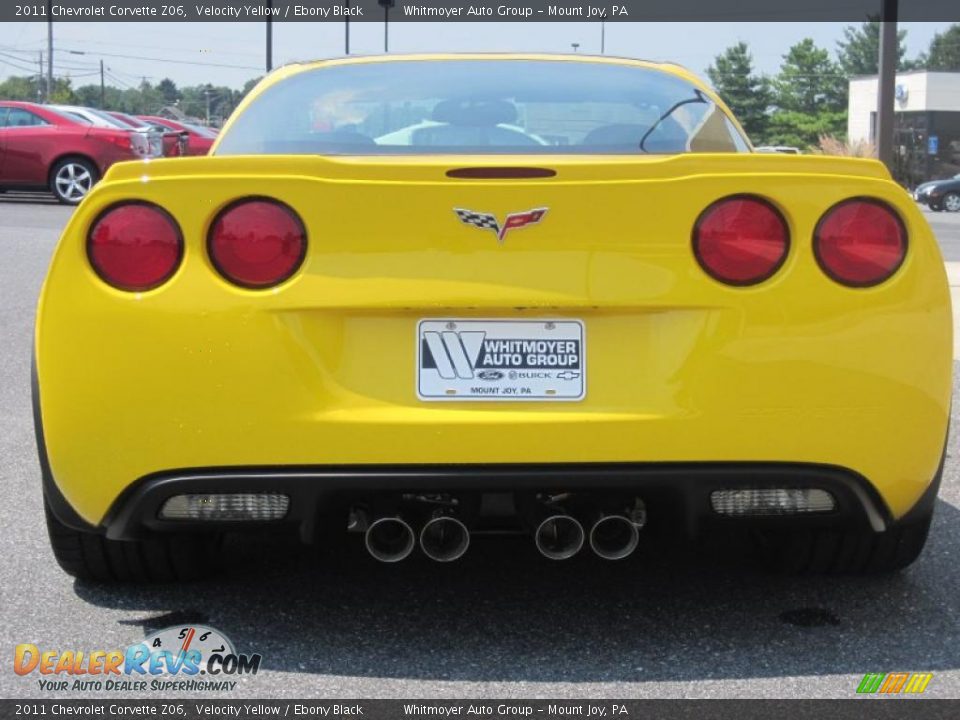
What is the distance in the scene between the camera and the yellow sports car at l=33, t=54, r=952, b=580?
3.02m

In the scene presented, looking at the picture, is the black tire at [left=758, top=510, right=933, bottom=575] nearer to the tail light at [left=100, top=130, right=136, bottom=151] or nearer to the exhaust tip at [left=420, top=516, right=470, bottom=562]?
the exhaust tip at [left=420, top=516, right=470, bottom=562]

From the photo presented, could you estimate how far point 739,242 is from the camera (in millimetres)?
3068

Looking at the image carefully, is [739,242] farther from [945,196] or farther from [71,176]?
[945,196]

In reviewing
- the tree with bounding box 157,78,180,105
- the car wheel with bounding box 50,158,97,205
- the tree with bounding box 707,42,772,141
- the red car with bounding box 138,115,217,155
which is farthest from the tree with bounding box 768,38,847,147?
the car wheel with bounding box 50,158,97,205

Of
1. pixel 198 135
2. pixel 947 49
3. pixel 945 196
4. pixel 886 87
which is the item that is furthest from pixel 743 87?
pixel 886 87

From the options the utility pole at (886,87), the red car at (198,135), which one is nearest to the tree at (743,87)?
the red car at (198,135)

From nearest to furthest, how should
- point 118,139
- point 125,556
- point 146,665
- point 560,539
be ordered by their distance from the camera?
point 146,665 < point 560,539 < point 125,556 < point 118,139

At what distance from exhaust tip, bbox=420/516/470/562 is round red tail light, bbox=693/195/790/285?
83 cm

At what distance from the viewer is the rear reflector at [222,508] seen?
3145 mm

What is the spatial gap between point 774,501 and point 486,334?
738 millimetres

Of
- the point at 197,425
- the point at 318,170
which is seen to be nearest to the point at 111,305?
the point at 197,425

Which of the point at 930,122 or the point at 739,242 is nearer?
the point at 739,242

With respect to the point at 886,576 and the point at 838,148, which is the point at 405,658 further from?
the point at 838,148

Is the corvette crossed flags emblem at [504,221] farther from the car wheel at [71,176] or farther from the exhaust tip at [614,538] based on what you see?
the car wheel at [71,176]
